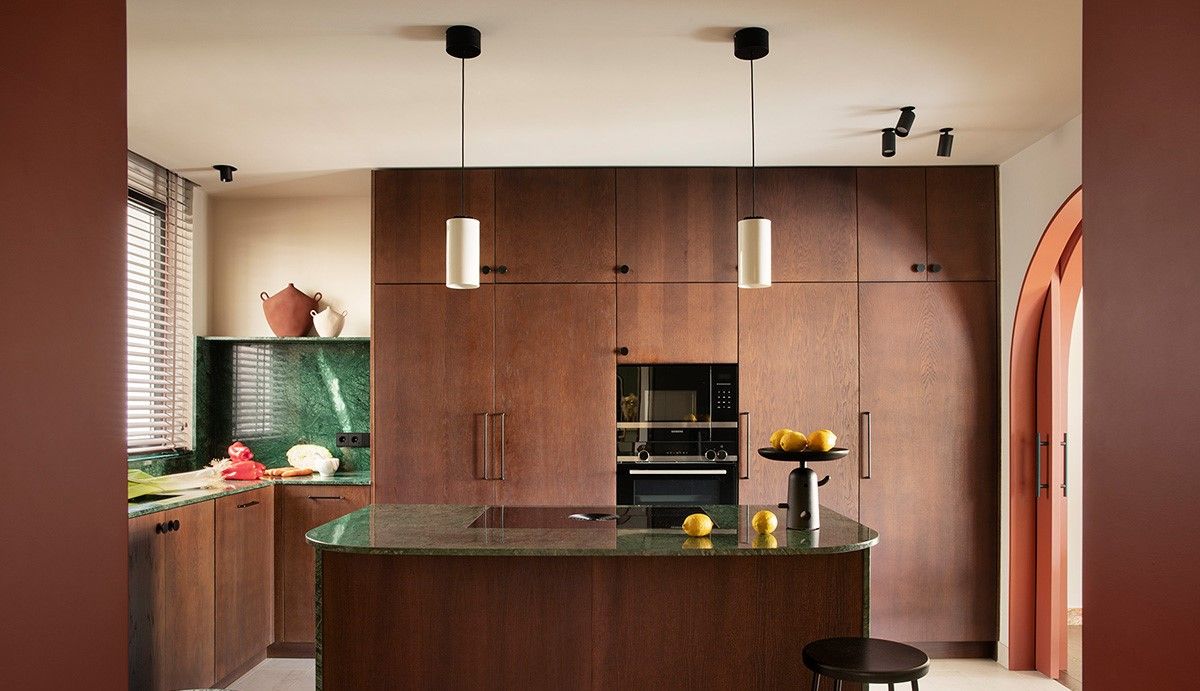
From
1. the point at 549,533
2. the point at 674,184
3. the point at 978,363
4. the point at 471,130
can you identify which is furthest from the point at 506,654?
the point at 978,363

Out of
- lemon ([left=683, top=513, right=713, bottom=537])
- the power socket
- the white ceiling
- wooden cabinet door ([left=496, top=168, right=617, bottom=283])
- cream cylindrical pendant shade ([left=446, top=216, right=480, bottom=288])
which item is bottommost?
lemon ([left=683, top=513, right=713, bottom=537])

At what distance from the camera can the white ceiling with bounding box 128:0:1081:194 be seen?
2.86m

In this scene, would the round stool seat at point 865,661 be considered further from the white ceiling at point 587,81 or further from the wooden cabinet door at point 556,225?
the wooden cabinet door at point 556,225

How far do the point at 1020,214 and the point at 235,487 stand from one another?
4030 millimetres

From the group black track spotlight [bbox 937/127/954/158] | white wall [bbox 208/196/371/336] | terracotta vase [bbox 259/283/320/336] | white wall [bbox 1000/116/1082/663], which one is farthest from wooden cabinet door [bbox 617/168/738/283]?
terracotta vase [bbox 259/283/320/336]

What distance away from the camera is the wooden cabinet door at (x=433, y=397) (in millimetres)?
4785

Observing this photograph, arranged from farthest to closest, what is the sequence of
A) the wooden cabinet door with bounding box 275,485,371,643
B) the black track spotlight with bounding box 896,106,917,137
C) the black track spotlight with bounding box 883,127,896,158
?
1. the wooden cabinet door with bounding box 275,485,371,643
2. the black track spotlight with bounding box 883,127,896,158
3. the black track spotlight with bounding box 896,106,917,137

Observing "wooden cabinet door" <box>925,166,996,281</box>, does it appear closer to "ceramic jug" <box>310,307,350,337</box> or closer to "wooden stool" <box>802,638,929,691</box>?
"wooden stool" <box>802,638,929,691</box>

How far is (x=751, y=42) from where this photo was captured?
2.99m

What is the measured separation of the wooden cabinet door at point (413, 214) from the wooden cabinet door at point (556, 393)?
0.39 metres

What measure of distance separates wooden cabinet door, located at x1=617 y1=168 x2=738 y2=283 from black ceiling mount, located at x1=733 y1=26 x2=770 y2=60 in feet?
5.84

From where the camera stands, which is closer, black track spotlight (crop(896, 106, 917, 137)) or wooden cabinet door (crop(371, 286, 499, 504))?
black track spotlight (crop(896, 106, 917, 137))

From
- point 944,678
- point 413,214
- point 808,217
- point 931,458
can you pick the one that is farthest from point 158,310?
point 944,678

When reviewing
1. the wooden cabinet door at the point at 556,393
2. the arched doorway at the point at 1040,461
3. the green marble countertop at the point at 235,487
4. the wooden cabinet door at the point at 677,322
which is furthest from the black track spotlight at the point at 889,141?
the green marble countertop at the point at 235,487
